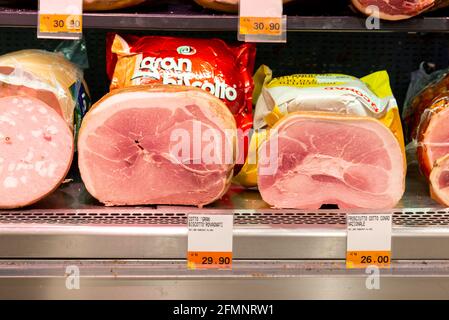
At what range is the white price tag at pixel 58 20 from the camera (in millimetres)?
1536

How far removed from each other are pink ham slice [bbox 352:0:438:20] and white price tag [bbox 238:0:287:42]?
207 millimetres

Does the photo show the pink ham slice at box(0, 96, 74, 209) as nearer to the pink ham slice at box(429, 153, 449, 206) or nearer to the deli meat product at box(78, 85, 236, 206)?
the deli meat product at box(78, 85, 236, 206)

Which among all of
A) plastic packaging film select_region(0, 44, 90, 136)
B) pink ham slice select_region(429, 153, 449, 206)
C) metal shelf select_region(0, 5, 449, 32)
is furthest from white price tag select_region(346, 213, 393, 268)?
plastic packaging film select_region(0, 44, 90, 136)

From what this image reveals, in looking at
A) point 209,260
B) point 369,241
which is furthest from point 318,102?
point 209,260

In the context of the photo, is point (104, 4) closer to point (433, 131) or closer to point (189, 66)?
point (189, 66)

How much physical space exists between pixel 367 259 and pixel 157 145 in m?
0.57

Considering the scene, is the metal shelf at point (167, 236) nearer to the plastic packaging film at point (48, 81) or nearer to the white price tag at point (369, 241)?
the white price tag at point (369, 241)

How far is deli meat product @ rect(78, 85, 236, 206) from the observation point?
1528 millimetres

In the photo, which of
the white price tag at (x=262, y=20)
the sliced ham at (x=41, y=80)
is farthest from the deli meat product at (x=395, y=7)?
the sliced ham at (x=41, y=80)

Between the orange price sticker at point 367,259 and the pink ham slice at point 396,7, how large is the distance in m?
0.59

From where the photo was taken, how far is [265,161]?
1.55 metres

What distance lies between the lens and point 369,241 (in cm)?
149

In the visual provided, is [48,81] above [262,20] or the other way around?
the other way around

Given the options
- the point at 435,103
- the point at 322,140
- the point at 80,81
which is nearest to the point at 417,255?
the point at 322,140
